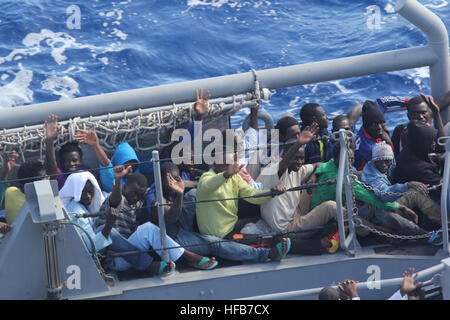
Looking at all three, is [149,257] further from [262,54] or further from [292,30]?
[292,30]

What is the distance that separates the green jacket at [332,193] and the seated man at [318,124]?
553 millimetres

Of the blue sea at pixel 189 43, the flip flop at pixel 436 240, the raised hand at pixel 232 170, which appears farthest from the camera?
the blue sea at pixel 189 43

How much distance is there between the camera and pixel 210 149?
23.7 ft

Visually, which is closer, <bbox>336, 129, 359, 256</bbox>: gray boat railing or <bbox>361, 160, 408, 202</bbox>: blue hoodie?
<bbox>336, 129, 359, 256</bbox>: gray boat railing

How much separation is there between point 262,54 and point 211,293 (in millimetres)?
8099

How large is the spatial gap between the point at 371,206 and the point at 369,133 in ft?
2.70

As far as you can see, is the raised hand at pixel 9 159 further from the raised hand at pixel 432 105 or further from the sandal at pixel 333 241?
the raised hand at pixel 432 105

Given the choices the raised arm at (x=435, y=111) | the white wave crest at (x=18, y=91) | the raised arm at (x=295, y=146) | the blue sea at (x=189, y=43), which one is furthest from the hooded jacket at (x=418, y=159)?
the white wave crest at (x=18, y=91)

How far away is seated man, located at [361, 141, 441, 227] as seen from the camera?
21.1 feet

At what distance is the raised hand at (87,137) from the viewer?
7.12 metres

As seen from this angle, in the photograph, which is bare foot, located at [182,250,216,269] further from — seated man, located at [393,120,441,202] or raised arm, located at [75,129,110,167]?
seated man, located at [393,120,441,202]

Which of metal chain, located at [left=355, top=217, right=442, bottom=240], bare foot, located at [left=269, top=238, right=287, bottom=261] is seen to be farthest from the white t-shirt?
metal chain, located at [left=355, top=217, right=442, bottom=240]

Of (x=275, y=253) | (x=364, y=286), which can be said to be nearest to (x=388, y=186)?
(x=275, y=253)
